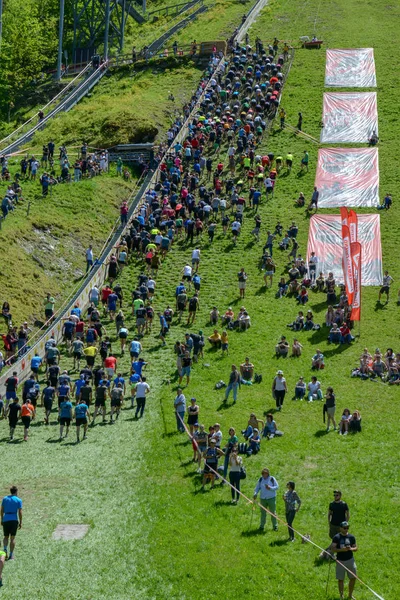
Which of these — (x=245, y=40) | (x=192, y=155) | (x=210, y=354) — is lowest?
(x=210, y=354)

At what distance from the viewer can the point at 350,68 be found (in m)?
73.5

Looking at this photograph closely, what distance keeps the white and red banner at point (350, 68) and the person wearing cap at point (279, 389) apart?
4009cm

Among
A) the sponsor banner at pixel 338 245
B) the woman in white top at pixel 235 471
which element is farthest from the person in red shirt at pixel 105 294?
the woman in white top at pixel 235 471

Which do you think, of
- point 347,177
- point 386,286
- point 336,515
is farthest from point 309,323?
point 336,515

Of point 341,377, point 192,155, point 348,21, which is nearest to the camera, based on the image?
point 341,377

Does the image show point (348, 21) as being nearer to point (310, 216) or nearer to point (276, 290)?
point (310, 216)

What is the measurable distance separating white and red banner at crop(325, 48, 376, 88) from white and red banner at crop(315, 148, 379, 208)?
1061 cm

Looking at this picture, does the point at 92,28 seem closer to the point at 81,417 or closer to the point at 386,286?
the point at 386,286

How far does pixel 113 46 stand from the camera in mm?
92500

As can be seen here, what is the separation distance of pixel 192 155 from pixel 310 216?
848cm

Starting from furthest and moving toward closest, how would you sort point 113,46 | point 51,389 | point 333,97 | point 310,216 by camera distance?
point 113,46 < point 333,97 < point 310,216 < point 51,389

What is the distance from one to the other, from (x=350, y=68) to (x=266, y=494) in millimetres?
52438

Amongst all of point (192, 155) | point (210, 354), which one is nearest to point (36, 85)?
point (192, 155)

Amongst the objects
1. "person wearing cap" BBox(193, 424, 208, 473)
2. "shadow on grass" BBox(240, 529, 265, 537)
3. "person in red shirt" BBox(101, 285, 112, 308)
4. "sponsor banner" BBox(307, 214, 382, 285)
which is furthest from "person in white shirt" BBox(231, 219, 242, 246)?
"shadow on grass" BBox(240, 529, 265, 537)
